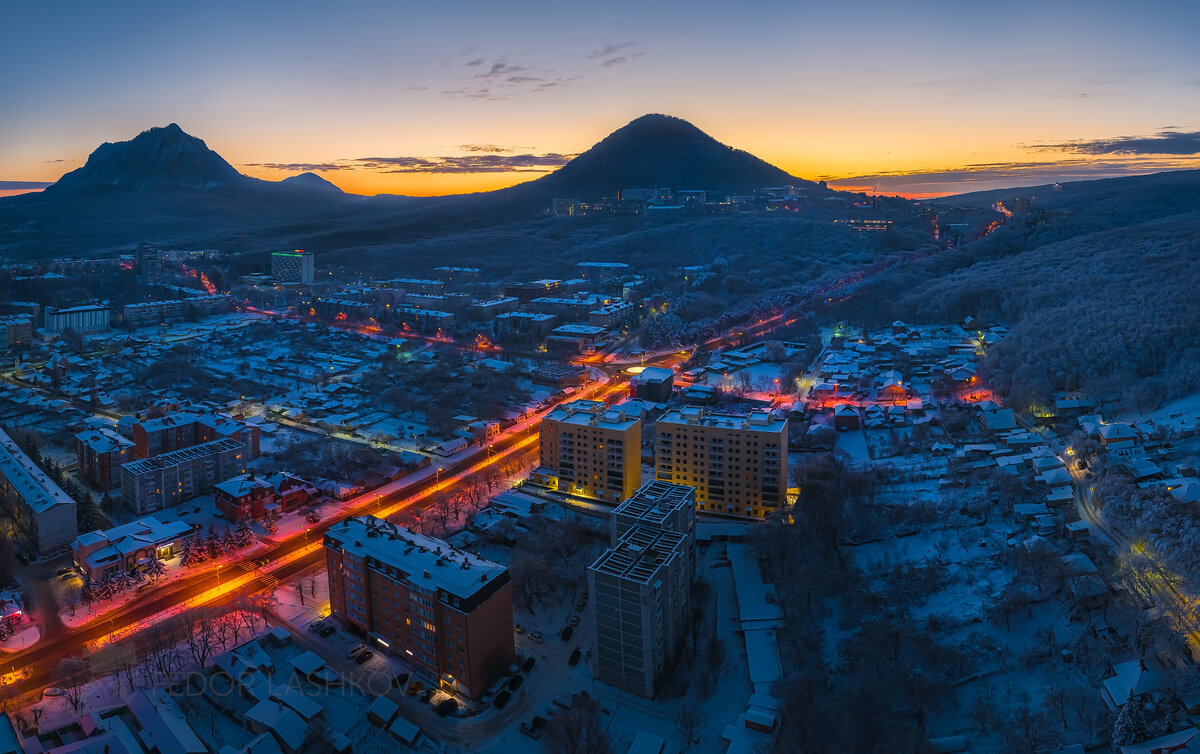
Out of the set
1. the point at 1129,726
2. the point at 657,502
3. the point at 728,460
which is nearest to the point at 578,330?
the point at 728,460

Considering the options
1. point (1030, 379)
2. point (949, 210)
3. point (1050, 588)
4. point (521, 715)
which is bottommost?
point (521, 715)

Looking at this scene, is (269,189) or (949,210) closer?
(949,210)

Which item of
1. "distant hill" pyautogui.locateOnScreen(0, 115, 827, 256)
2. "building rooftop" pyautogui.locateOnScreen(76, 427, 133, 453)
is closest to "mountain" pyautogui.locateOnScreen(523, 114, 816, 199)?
"distant hill" pyautogui.locateOnScreen(0, 115, 827, 256)

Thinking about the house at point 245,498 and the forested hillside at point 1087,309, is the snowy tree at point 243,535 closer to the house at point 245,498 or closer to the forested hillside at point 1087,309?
the house at point 245,498

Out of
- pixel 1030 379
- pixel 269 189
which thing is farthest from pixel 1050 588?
pixel 269 189

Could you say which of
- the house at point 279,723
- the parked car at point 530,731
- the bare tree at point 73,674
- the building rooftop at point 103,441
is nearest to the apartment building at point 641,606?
the parked car at point 530,731

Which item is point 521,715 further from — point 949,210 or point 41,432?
point 949,210
